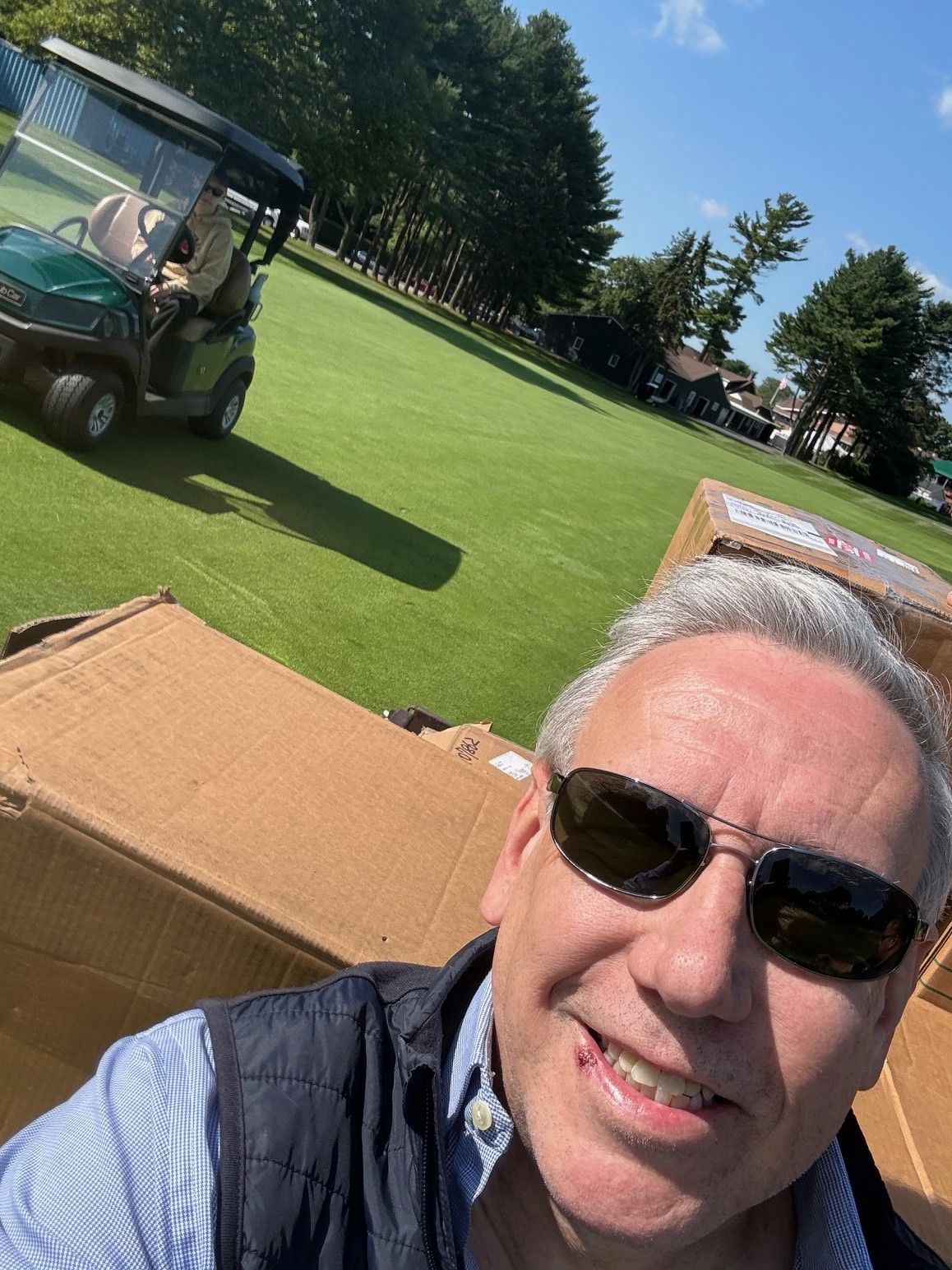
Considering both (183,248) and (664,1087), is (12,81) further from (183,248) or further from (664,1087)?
(664,1087)

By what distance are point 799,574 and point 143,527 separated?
15.6 feet

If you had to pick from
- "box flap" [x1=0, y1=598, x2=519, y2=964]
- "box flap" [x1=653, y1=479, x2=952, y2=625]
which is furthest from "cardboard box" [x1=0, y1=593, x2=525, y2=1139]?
"box flap" [x1=653, y1=479, x2=952, y2=625]

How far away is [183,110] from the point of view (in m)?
6.20

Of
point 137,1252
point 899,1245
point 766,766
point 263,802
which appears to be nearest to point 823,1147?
point 899,1245

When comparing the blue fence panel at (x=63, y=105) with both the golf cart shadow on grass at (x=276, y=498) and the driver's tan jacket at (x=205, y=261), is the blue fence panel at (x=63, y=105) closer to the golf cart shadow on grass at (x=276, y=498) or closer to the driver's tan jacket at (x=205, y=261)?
the driver's tan jacket at (x=205, y=261)

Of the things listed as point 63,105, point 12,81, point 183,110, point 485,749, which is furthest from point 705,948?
point 12,81

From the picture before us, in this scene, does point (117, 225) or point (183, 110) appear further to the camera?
point (117, 225)

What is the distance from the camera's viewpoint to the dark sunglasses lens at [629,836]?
4.17ft

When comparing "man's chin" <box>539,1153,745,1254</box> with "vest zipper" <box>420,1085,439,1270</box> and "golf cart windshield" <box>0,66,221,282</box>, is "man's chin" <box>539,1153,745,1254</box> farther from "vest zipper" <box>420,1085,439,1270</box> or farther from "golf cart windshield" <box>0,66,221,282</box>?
"golf cart windshield" <box>0,66,221,282</box>

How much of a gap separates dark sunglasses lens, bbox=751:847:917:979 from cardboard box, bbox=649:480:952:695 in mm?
1178

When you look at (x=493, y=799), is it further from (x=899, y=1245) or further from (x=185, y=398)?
(x=185, y=398)

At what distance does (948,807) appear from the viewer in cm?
144

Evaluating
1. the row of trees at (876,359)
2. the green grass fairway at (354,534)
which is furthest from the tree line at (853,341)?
the green grass fairway at (354,534)

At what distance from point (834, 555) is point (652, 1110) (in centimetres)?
187
